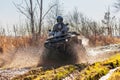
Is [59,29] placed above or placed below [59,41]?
above

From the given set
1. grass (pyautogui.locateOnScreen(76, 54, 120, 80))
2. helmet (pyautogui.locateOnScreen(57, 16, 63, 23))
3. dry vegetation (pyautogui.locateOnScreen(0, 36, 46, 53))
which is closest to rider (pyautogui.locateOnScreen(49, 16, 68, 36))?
helmet (pyautogui.locateOnScreen(57, 16, 63, 23))

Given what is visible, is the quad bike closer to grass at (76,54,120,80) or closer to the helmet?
the helmet

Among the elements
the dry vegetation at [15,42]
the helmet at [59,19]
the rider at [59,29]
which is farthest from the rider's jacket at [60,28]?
the dry vegetation at [15,42]

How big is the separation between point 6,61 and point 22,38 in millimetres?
7213

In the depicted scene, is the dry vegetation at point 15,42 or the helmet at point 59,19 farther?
the dry vegetation at point 15,42

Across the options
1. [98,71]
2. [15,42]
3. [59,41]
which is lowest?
[15,42]

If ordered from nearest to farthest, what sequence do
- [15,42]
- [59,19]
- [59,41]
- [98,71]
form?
[98,71] → [59,41] → [59,19] → [15,42]

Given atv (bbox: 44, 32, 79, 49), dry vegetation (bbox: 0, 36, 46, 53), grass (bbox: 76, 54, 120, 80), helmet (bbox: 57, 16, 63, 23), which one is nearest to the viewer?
grass (bbox: 76, 54, 120, 80)

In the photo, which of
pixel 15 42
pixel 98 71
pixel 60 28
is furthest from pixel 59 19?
pixel 15 42

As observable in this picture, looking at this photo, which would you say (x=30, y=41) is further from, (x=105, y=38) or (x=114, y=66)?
(x=114, y=66)

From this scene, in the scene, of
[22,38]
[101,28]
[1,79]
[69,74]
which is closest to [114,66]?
[69,74]

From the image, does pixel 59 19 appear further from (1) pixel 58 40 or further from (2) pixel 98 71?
(2) pixel 98 71

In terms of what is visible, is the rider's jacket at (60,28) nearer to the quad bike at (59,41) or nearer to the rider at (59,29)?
the rider at (59,29)

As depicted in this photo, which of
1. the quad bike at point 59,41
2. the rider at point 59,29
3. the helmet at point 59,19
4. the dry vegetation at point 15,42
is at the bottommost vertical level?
the dry vegetation at point 15,42
